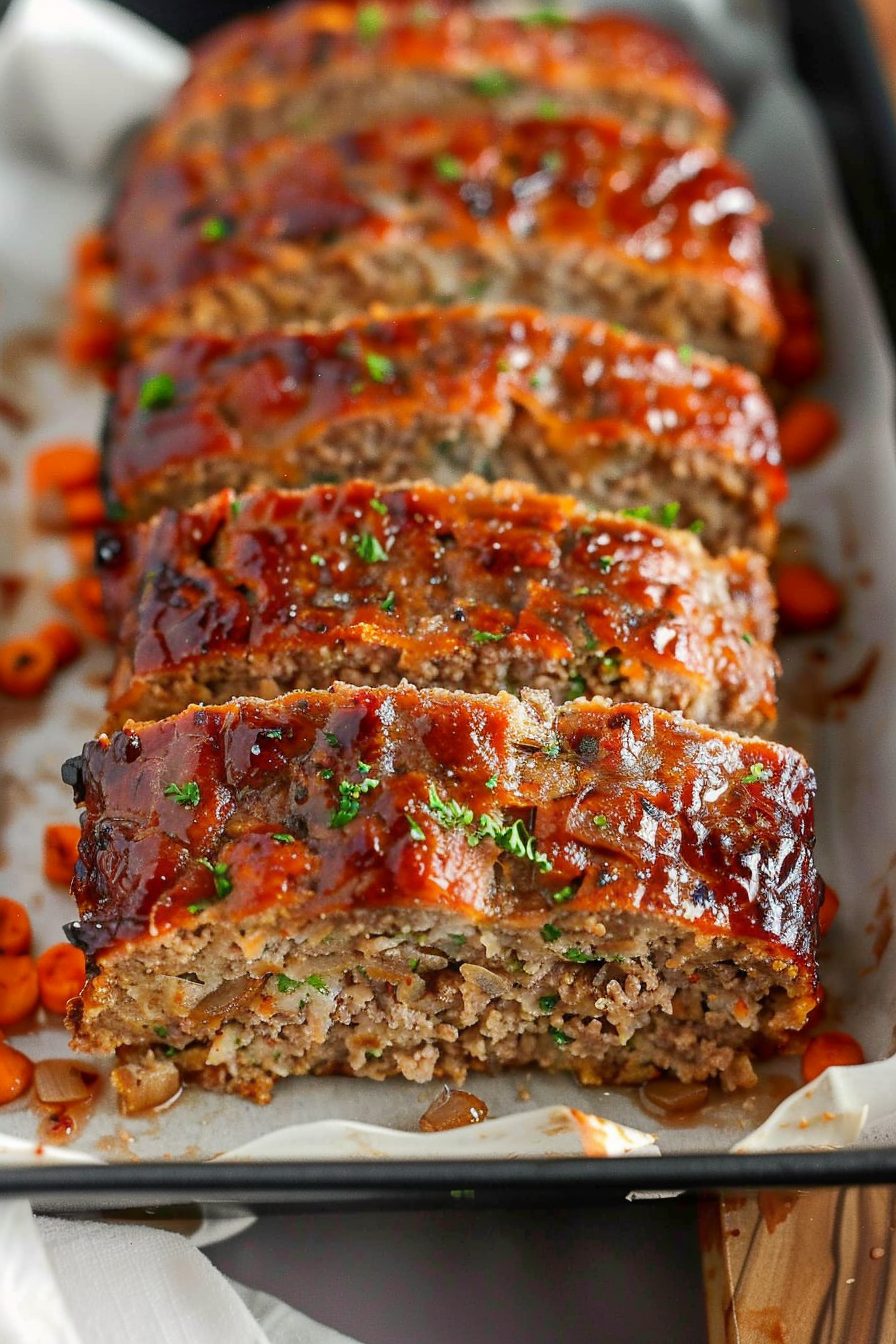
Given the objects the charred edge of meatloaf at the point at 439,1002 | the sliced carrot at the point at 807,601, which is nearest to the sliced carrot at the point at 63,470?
the charred edge of meatloaf at the point at 439,1002

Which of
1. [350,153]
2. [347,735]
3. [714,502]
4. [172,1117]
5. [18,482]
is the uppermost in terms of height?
[350,153]

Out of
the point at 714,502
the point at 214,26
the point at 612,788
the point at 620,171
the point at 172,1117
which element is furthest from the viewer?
the point at 214,26

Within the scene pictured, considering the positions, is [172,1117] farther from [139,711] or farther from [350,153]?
[350,153]

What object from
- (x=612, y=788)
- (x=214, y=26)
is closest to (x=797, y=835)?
(x=612, y=788)

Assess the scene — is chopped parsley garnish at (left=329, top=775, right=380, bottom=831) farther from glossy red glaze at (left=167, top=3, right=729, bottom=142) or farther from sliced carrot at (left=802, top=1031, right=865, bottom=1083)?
glossy red glaze at (left=167, top=3, right=729, bottom=142)

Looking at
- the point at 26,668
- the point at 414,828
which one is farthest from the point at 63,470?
the point at 414,828

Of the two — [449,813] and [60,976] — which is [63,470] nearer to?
[60,976]

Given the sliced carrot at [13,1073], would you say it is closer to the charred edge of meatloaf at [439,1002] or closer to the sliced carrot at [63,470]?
the charred edge of meatloaf at [439,1002]
